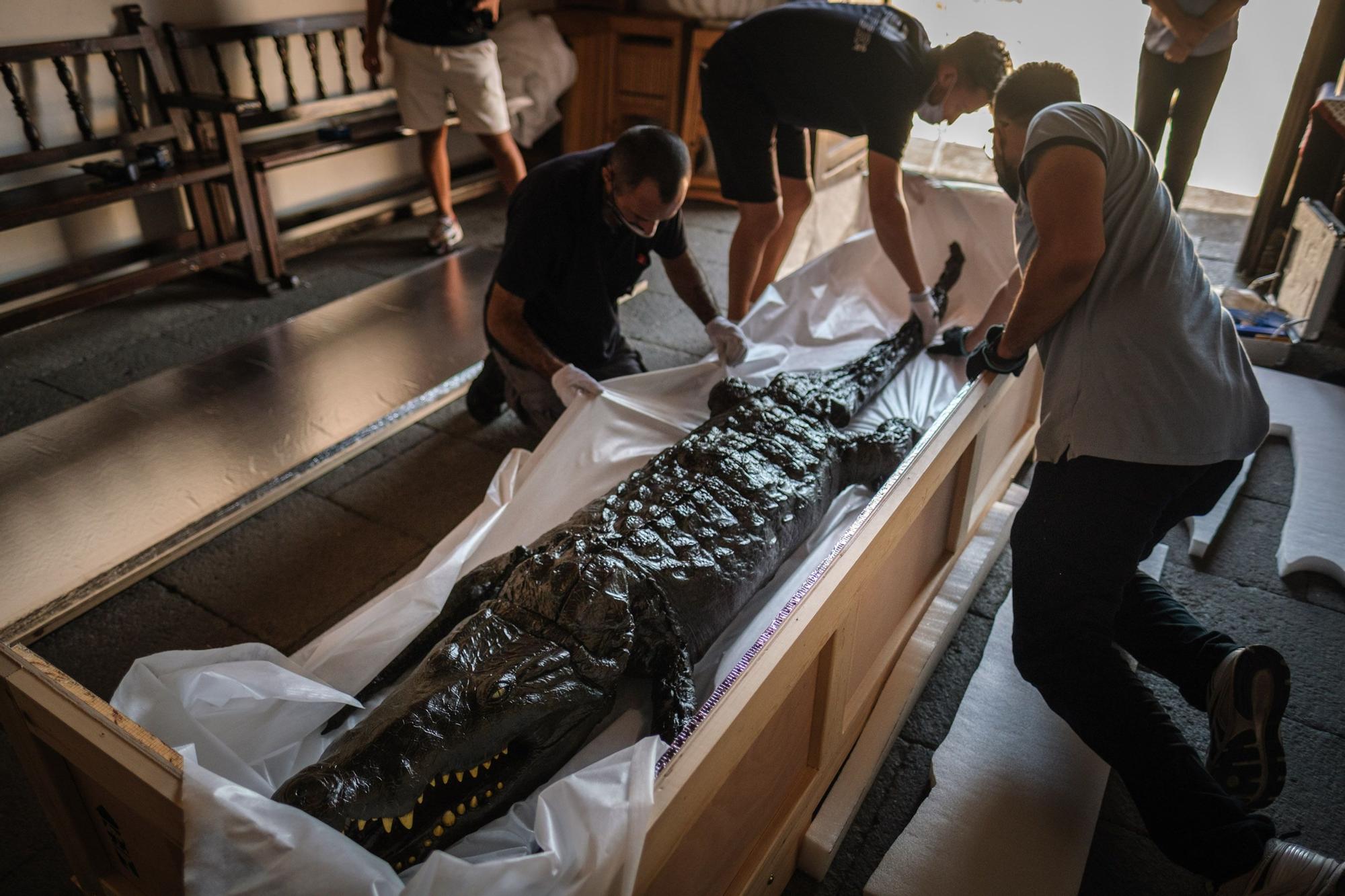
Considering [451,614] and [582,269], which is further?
[582,269]

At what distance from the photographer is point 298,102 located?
4613 millimetres

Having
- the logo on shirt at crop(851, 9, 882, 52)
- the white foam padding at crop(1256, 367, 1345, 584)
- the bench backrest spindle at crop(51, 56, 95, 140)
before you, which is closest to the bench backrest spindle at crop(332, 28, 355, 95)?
the bench backrest spindle at crop(51, 56, 95, 140)

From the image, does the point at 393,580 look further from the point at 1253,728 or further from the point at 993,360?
the point at 1253,728

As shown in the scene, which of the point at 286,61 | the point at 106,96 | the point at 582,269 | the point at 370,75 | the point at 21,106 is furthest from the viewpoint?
the point at 370,75

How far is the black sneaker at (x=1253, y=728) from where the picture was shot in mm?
Answer: 1738

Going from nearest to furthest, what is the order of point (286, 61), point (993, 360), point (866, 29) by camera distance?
point (993, 360) → point (866, 29) → point (286, 61)

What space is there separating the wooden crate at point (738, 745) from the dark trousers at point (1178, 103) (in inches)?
104

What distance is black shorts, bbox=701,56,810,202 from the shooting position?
10.7 feet

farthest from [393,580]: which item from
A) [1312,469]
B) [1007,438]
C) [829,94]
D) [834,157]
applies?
[834,157]

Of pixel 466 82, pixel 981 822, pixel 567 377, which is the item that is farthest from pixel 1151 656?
pixel 466 82

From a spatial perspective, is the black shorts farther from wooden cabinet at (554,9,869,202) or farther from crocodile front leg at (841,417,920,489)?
wooden cabinet at (554,9,869,202)

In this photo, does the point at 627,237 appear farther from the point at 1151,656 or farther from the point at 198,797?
the point at 198,797

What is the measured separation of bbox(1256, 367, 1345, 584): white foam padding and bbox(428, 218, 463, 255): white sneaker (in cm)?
363

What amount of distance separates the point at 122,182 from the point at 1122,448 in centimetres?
365
